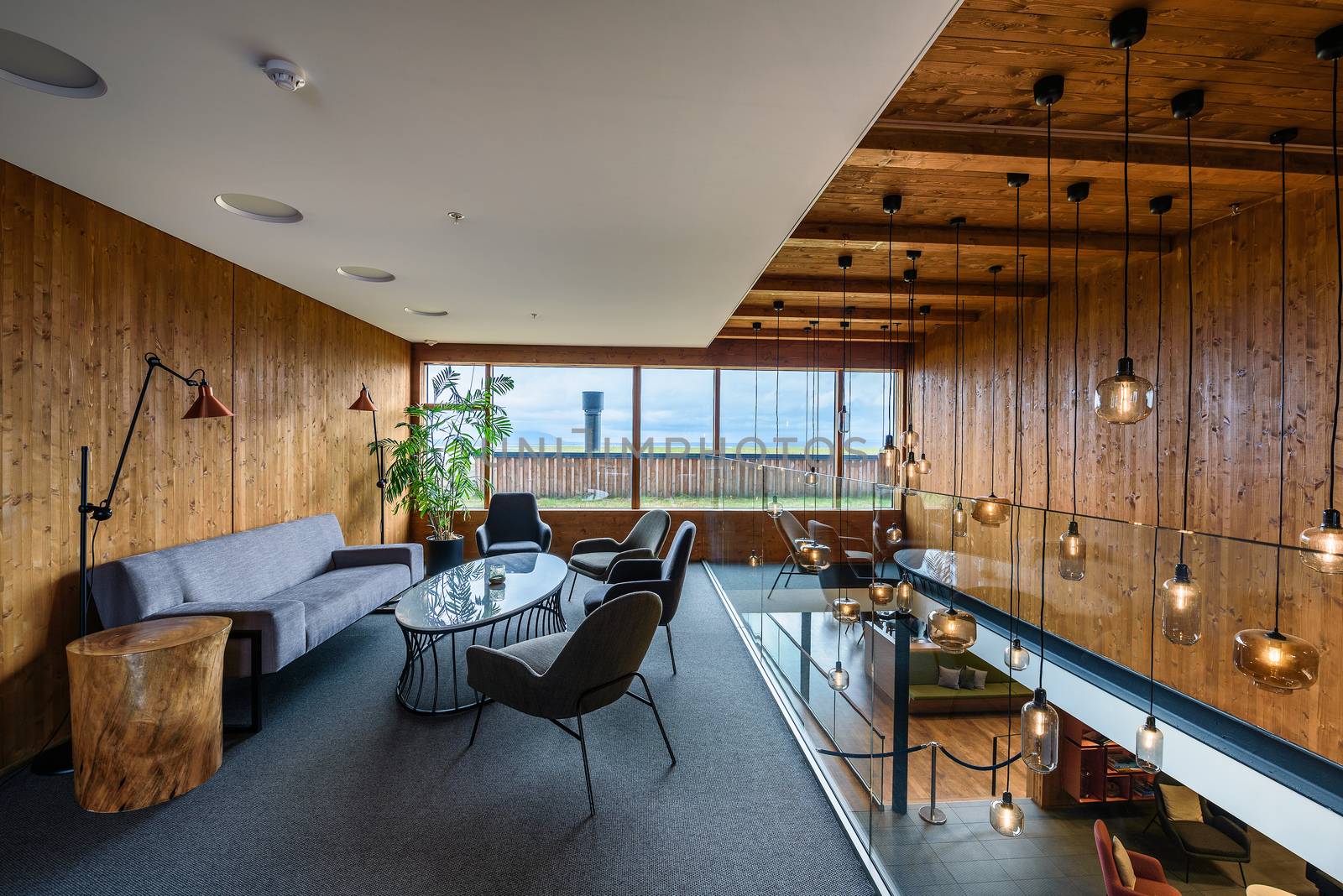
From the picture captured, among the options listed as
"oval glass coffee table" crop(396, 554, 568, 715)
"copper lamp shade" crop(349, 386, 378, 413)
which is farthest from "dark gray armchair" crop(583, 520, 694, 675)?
"copper lamp shade" crop(349, 386, 378, 413)

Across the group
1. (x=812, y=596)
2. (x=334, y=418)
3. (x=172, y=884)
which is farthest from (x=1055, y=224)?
(x=334, y=418)

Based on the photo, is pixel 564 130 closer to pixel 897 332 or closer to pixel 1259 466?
pixel 1259 466

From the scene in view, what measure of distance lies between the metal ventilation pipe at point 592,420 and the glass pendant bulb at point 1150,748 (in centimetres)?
652

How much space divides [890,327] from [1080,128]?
11.6ft

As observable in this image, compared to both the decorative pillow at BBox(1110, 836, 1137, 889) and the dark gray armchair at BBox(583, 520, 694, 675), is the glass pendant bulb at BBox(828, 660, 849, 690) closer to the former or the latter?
the dark gray armchair at BBox(583, 520, 694, 675)

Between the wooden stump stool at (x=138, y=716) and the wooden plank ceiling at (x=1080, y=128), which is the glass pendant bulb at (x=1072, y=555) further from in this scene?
the wooden stump stool at (x=138, y=716)

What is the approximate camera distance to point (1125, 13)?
180 centimetres

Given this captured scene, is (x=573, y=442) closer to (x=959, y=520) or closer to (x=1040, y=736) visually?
(x=959, y=520)

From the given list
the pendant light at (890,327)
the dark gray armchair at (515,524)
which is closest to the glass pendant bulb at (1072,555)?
the pendant light at (890,327)

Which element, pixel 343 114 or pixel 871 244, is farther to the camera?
pixel 871 244

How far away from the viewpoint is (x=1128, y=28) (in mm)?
1820

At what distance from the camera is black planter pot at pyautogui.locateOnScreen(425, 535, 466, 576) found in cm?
596

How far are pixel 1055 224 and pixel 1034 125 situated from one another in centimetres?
148

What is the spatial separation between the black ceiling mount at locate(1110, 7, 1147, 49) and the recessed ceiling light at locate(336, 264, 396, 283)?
388 cm
